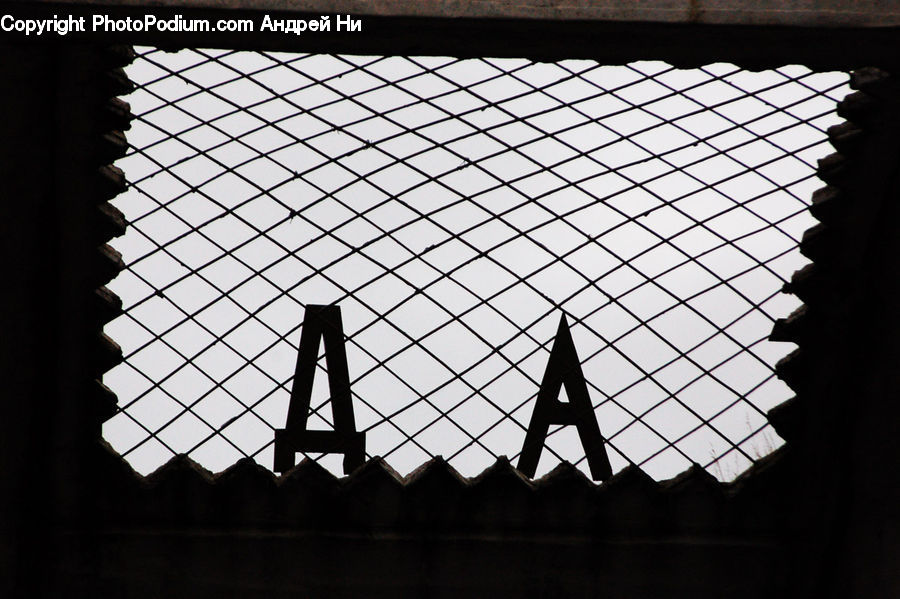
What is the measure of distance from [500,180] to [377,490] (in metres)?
1.50

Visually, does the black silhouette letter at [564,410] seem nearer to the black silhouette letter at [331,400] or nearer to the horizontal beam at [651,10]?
the black silhouette letter at [331,400]

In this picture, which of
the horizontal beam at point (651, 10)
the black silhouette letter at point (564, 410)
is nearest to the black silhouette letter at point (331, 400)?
the black silhouette letter at point (564, 410)

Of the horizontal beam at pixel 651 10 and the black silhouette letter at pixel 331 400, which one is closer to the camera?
the horizontal beam at pixel 651 10

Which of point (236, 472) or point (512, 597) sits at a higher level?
point (236, 472)

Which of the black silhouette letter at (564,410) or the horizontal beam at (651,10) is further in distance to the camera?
the black silhouette letter at (564,410)

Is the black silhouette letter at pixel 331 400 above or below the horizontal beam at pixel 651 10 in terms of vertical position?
below

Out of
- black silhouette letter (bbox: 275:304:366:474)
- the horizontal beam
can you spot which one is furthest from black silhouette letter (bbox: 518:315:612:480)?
the horizontal beam

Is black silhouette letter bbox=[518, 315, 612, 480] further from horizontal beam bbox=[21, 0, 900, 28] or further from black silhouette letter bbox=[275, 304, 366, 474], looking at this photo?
horizontal beam bbox=[21, 0, 900, 28]

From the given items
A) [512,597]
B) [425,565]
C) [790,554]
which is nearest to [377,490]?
[425,565]

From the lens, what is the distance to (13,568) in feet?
13.8

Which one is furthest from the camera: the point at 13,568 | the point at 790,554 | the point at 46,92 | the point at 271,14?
the point at 790,554

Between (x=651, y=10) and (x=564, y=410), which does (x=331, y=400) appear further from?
(x=651, y=10)

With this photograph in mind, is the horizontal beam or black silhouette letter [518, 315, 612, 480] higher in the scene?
the horizontal beam

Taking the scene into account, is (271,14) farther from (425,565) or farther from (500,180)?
(425,565)
